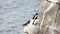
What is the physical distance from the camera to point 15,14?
8.30 feet

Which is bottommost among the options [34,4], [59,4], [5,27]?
[5,27]

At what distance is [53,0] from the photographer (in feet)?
2.81

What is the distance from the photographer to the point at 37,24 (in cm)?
100

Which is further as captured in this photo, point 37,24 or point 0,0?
point 0,0

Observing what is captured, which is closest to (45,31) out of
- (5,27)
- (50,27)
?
(50,27)

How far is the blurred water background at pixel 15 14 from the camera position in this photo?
2140 mm

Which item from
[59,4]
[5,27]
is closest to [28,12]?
[5,27]

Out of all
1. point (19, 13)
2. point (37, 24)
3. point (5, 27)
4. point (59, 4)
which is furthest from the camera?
point (19, 13)

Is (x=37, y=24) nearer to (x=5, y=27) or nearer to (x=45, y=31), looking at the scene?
(x=45, y=31)

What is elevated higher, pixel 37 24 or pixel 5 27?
pixel 37 24

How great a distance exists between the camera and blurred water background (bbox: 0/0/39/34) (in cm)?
214

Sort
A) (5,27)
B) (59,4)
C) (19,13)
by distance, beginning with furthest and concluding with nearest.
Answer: (19,13)
(5,27)
(59,4)

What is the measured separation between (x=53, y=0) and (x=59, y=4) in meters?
0.04

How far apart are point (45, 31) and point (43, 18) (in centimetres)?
7
